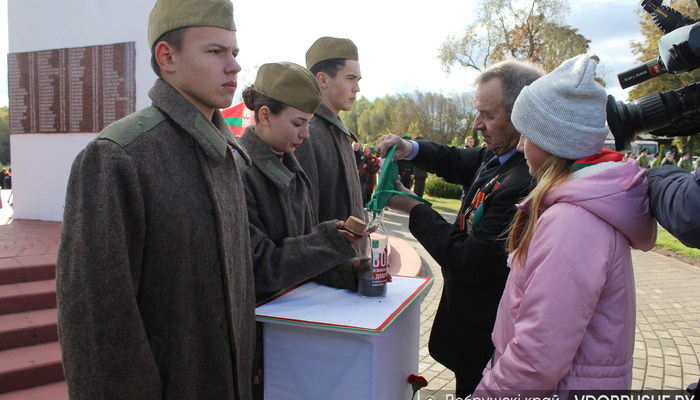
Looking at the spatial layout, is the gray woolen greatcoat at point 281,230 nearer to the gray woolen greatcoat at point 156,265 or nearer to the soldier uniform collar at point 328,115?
the gray woolen greatcoat at point 156,265

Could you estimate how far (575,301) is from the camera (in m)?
1.11

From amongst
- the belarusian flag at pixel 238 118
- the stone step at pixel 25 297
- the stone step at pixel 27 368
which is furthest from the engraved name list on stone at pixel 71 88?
the stone step at pixel 27 368

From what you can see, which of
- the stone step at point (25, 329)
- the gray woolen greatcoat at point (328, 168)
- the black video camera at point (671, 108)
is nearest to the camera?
the black video camera at point (671, 108)

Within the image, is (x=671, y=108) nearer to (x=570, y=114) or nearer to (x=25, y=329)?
(x=570, y=114)

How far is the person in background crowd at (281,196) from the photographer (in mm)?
1767

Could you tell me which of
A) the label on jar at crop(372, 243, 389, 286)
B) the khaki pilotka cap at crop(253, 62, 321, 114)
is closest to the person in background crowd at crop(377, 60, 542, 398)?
the label on jar at crop(372, 243, 389, 286)

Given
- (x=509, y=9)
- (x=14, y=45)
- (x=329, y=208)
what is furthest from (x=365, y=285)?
(x=509, y=9)

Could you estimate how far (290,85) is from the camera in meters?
1.99

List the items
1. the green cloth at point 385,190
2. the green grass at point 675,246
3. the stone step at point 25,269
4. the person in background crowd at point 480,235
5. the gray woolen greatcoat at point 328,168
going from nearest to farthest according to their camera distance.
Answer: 1. the person in background crowd at point 480,235
2. the green cloth at point 385,190
3. the gray woolen greatcoat at point 328,168
4. the stone step at point 25,269
5. the green grass at point 675,246

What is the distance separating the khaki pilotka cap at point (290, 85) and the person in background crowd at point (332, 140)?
0.41 m

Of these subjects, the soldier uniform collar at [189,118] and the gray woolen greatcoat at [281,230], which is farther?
the gray woolen greatcoat at [281,230]

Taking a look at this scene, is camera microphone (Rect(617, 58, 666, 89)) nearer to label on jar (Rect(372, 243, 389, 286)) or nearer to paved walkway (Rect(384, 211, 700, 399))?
label on jar (Rect(372, 243, 389, 286))

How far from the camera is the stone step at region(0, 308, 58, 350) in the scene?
320 cm

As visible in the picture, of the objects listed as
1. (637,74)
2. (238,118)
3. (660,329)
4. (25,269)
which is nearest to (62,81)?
(238,118)
